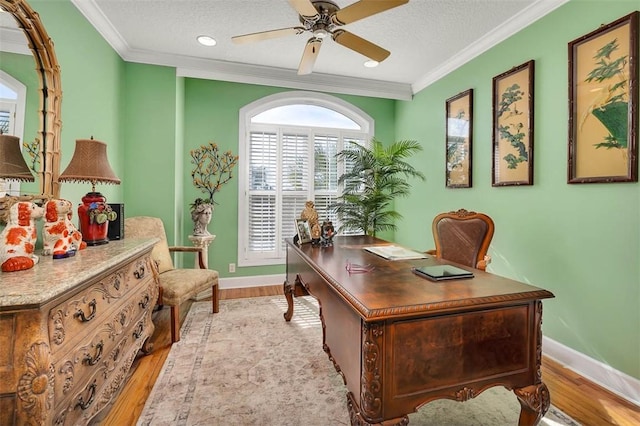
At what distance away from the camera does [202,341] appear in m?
2.51

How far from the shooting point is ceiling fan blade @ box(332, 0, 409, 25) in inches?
66.8

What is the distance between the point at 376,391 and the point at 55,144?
91.2 inches

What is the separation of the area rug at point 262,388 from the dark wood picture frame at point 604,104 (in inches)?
61.6

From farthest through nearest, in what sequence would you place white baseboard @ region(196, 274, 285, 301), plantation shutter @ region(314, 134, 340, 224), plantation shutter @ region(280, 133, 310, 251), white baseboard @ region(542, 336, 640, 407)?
plantation shutter @ region(314, 134, 340, 224)
plantation shutter @ region(280, 133, 310, 251)
white baseboard @ region(196, 274, 285, 301)
white baseboard @ region(542, 336, 640, 407)

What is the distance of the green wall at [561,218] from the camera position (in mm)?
1905

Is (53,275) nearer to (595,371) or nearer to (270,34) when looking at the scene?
(270,34)

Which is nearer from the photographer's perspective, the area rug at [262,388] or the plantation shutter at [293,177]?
the area rug at [262,388]

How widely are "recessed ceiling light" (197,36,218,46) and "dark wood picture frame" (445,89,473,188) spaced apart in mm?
2682

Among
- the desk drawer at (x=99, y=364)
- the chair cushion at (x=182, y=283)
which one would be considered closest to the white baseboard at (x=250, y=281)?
the chair cushion at (x=182, y=283)

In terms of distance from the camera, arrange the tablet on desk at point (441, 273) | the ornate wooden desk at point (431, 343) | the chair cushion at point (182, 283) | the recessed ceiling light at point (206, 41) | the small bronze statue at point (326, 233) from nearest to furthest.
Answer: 1. the ornate wooden desk at point (431, 343)
2. the tablet on desk at point (441, 273)
3. the small bronze statue at point (326, 233)
4. the chair cushion at point (182, 283)
5. the recessed ceiling light at point (206, 41)

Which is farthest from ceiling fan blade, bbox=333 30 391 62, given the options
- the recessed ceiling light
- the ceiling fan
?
the recessed ceiling light

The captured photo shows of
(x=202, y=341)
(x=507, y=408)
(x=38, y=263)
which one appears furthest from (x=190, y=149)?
(x=507, y=408)

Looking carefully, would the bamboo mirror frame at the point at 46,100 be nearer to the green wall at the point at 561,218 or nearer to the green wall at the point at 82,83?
the green wall at the point at 82,83

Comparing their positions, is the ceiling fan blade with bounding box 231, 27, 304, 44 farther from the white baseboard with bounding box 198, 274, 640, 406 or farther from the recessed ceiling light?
the white baseboard with bounding box 198, 274, 640, 406
